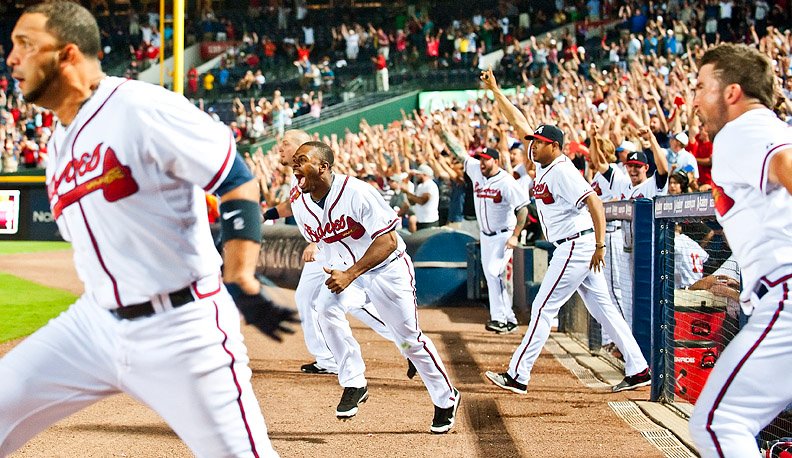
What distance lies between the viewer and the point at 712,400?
304cm

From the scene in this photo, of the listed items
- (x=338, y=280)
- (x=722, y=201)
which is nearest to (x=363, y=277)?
(x=338, y=280)

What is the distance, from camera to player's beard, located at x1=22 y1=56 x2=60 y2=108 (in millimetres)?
3011

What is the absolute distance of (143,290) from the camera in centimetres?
286

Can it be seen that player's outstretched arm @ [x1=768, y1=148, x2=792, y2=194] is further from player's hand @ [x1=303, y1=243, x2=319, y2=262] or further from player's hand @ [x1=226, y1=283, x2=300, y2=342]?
player's hand @ [x1=303, y1=243, x2=319, y2=262]

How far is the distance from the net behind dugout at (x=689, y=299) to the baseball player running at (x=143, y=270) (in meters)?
3.43

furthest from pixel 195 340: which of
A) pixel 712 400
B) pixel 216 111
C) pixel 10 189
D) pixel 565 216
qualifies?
pixel 216 111

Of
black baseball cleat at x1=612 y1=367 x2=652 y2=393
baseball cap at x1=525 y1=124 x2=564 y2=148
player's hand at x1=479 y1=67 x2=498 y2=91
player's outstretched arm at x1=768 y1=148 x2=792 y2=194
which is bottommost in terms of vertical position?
black baseball cleat at x1=612 y1=367 x2=652 y2=393

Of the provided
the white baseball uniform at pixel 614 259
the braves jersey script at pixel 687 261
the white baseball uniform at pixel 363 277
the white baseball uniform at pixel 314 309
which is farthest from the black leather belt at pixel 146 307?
the white baseball uniform at pixel 614 259

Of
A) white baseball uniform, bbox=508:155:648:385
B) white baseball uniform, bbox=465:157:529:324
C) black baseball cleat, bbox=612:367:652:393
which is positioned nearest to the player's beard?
white baseball uniform, bbox=508:155:648:385

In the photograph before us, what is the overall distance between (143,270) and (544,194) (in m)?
5.06

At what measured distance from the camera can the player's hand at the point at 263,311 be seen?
9.78 ft

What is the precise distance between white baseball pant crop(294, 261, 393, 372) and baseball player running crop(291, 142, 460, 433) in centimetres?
42

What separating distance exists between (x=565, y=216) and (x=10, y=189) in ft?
24.6

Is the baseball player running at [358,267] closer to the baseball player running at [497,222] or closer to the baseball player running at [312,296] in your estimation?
the baseball player running at [312,296]
